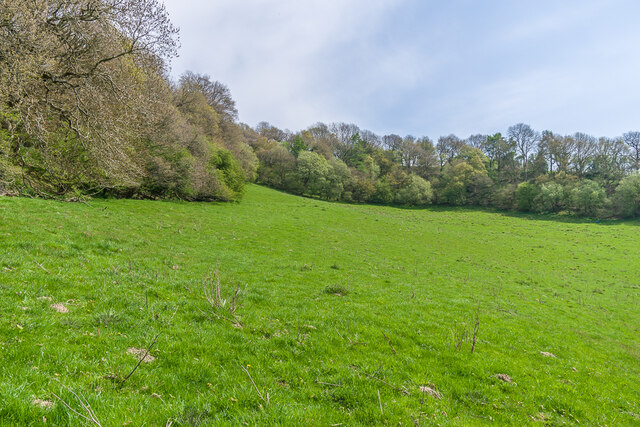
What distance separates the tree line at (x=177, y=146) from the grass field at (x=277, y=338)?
153 inches

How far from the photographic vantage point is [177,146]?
2898cm

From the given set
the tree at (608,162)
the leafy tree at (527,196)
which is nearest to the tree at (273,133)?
the leafy tree at (527,196)

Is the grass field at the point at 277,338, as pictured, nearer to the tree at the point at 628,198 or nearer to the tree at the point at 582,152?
the tree at the point at 628,198

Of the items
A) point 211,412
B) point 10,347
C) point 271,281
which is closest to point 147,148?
point 271,281

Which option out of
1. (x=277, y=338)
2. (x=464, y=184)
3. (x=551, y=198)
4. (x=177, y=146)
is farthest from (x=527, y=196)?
(x=277, y=338)

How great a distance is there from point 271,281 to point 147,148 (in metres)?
23.4

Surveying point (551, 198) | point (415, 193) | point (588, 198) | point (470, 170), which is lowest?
point (415, 193)

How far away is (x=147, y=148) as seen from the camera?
27.1 m

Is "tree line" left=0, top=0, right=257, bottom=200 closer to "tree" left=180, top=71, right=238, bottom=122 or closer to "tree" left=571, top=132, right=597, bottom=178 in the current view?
"tree" left=180, top=71, right=238, bottom=122

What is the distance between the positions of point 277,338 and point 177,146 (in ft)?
94.4

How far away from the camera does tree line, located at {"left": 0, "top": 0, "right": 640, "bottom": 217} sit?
12.5 m

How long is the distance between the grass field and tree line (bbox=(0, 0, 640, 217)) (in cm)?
388

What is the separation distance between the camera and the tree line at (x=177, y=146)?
40.9 feet

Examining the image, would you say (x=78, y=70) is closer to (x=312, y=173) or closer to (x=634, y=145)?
(x=312, y=173)
